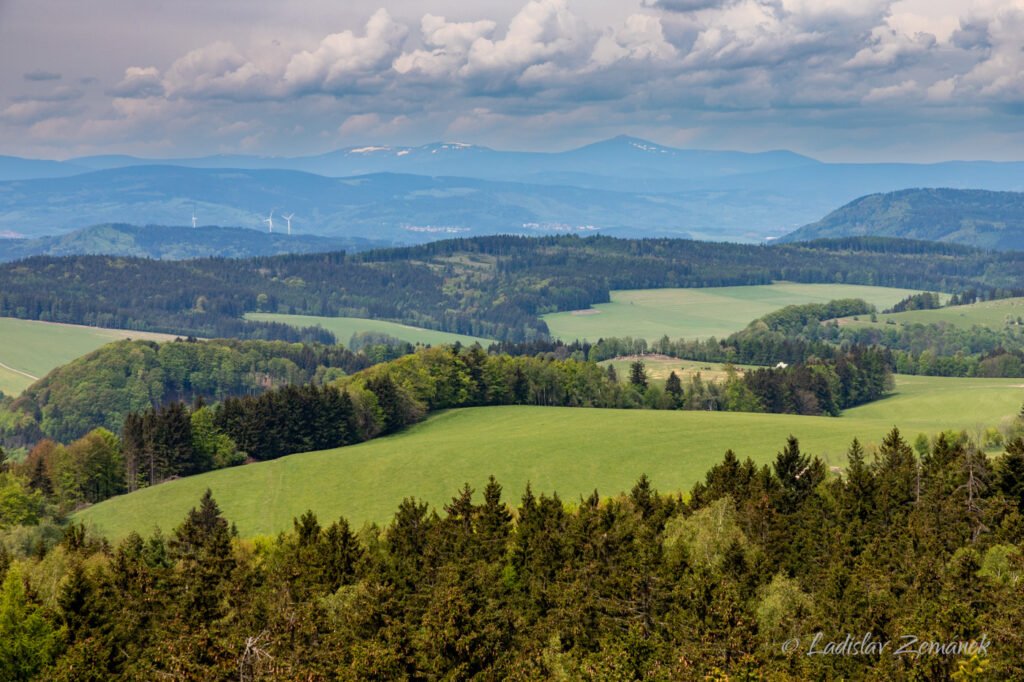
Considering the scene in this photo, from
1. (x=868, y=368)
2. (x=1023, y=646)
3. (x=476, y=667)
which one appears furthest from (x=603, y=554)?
(x=868, y=368)

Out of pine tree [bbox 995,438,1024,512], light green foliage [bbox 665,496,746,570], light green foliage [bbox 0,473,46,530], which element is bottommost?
light green foliage [bbox 0,473,46,530]

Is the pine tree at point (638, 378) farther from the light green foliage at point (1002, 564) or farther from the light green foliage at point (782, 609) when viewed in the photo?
the light green foliage at point (782, 609)

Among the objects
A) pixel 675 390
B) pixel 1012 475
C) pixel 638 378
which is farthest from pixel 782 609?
pixel 638 378

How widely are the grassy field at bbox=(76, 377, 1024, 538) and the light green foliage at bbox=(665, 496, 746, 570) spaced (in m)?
42.4

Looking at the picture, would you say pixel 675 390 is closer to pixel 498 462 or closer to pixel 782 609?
pixel 498 462

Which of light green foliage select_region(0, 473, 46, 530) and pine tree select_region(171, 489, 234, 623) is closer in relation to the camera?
pine tree select_region(171, 489, 234, 623)

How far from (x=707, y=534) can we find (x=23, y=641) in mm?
39828

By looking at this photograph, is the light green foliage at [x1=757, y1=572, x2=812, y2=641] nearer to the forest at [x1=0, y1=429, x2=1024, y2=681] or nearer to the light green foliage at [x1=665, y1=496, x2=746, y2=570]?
the forest at [x1=0, y1=429, x2=1024, y2=681]

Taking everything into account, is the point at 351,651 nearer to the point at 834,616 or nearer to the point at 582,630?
the point at 582,630

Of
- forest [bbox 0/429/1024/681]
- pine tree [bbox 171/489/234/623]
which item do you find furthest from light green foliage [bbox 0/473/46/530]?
pine tree [bbox 171/489/234/623]

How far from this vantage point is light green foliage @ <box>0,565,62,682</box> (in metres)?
47.3

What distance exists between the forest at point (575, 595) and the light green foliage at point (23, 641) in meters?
0.11

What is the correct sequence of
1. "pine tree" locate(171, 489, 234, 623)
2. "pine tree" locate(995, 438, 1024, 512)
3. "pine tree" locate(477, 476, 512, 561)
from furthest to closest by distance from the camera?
"pine tree" locate(995, 438, 1024, 512)
"pine tree" locate(477, 476, 512, 561)
"pine tree" locate(171, 489, 234, 623)

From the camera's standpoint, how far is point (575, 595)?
174ft
